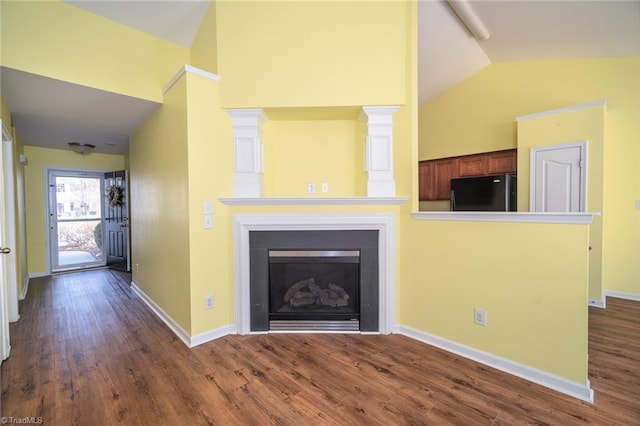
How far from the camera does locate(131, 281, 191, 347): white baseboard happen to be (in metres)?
2.67

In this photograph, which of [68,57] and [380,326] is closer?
[68,57]

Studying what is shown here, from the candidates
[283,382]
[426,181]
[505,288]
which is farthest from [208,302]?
[426,181]

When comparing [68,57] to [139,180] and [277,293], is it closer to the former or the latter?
[139,180]

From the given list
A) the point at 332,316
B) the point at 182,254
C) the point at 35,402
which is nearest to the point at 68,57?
the point at 182,254

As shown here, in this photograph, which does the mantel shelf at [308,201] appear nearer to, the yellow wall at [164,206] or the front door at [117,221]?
the yellow wall at [164,206]

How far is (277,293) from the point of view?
2.91 m

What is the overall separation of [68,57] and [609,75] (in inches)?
252

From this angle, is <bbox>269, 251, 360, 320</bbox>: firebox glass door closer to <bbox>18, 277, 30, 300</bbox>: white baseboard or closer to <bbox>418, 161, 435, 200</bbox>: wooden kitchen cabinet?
<bbox>418, 161, 435, 200</bbox>: wooden kitchen cabinet

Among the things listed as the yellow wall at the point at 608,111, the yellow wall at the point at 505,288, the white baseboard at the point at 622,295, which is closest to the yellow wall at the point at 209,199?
the yellow wall at the point at 505,288

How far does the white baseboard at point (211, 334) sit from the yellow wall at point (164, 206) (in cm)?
15

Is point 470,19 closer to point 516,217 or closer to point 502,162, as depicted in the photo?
point 502,162

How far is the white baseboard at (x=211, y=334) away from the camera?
2.58 metres

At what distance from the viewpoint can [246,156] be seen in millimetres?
2789

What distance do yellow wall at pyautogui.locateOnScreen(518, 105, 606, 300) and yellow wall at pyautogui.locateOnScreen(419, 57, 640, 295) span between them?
18 cm
